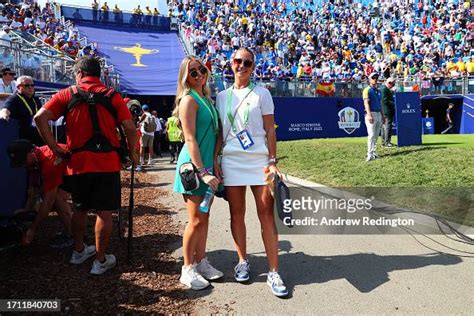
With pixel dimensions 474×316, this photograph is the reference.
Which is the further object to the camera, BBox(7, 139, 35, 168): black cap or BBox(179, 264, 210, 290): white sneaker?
BBox(7, 139, 35, 168): black cap

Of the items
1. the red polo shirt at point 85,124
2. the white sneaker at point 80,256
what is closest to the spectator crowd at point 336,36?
the white sneaker at point 80,256

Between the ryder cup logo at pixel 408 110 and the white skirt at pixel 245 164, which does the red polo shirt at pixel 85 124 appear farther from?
the ryder cup logo at pixel 408 110

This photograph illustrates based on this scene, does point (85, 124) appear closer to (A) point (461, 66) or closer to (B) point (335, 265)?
(B) point (335, 265)

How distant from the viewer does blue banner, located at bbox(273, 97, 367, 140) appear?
20844mm

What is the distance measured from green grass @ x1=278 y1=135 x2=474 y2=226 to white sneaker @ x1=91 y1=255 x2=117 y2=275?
361 centimetres

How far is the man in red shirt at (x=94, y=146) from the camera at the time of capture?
12.4 ft

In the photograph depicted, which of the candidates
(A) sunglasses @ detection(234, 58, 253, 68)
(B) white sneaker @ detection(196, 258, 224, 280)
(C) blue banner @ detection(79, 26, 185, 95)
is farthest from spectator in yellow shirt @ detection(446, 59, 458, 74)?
(B) white sneaker @ detection(196, 258, 224, 280)

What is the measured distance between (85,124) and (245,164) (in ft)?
4.78

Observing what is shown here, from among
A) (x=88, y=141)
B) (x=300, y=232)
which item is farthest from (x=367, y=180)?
(x=88, y=141)

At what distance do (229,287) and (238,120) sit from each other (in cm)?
144

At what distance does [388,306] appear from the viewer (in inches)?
131

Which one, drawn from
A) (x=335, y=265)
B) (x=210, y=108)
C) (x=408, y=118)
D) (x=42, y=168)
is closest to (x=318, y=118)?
(x=408, y=118)

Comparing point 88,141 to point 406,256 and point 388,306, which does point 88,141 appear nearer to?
point 388,306

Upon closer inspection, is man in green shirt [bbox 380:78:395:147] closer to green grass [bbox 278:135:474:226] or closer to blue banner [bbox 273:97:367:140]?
green grass [bbox 278:135:474:226]
